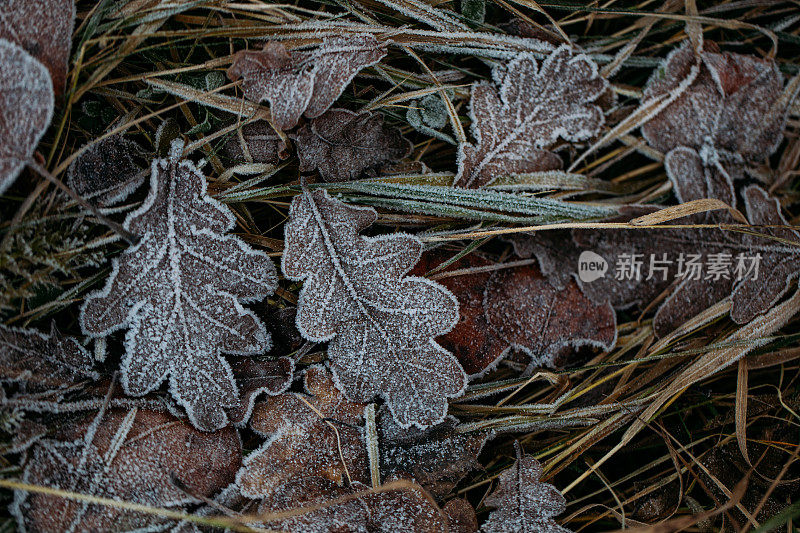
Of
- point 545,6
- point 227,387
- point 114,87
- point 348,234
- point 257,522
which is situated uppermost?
point 545,6

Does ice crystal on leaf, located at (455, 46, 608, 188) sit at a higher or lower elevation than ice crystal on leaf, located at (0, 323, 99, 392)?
higher

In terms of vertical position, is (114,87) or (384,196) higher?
(114,87)

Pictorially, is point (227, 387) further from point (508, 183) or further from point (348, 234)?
point (508, 183)

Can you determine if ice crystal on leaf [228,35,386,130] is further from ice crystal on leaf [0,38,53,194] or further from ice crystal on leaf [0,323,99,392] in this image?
ice crystal on leaf [0,323,99,392]

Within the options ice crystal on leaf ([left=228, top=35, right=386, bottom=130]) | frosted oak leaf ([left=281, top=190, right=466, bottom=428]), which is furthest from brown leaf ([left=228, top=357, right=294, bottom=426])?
ice crystal on leaf ([left=228, top=35, right=386, bottom=130])

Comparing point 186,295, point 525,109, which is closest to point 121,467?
point 186,295

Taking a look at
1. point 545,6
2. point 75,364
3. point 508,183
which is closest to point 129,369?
point 75,364

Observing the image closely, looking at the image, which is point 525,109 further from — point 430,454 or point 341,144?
point 430,454
